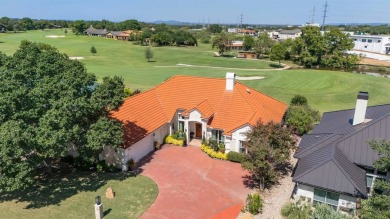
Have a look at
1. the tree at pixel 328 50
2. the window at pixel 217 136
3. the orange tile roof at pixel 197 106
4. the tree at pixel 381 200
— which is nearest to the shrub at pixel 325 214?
the tree at pixel 381 200

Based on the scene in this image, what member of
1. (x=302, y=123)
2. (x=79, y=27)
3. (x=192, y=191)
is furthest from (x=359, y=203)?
(x=79, y=27)

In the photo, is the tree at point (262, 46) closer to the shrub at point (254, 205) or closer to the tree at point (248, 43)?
the tree at point (248, 43)

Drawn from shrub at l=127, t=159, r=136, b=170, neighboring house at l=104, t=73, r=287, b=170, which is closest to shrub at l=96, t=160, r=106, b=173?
neighboring house at l=104, t=73, r=287, b=170

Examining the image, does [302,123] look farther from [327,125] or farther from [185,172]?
[185,172]

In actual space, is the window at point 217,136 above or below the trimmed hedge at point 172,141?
above

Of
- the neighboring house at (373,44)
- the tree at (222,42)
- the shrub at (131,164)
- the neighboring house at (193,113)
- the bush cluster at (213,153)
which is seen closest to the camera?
the shrub at (131,164)
